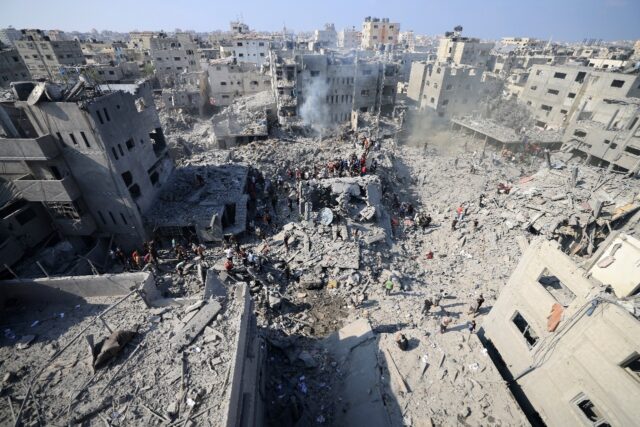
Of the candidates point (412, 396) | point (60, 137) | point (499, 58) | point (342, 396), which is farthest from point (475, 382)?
point (499, 58)

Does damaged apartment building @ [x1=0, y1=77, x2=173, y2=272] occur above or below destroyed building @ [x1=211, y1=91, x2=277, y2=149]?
above

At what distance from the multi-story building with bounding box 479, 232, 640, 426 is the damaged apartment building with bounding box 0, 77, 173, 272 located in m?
19.2

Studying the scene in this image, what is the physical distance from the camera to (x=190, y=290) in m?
14.9

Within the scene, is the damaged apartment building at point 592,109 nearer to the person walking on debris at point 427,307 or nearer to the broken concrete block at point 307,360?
the person walking on debris at point 427,307

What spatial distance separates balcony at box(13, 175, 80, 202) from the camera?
14.4 m

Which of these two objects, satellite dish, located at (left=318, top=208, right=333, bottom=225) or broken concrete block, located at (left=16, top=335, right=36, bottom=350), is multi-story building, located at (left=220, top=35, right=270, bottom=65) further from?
broken concrete block, located at (left=16, top=335, right=36, bottom=350)

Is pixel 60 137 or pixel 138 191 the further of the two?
pixel 138 191

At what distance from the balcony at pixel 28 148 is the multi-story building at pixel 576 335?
20846mm

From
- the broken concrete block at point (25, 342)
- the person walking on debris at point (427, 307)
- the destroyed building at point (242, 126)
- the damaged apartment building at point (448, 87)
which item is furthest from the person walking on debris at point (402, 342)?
the damaged apartment building at point (448, 87)

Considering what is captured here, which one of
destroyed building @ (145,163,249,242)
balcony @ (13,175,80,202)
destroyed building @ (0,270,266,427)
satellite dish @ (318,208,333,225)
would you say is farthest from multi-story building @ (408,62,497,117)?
balcony @ (13,175,80,202)

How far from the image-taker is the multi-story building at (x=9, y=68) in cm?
3622

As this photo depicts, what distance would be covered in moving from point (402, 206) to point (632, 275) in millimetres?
14614

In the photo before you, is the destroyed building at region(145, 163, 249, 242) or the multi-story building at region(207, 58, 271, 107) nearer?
the destroyed building at region(145, 163, 249, 242)

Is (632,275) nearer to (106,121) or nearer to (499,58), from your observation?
(106,121)
